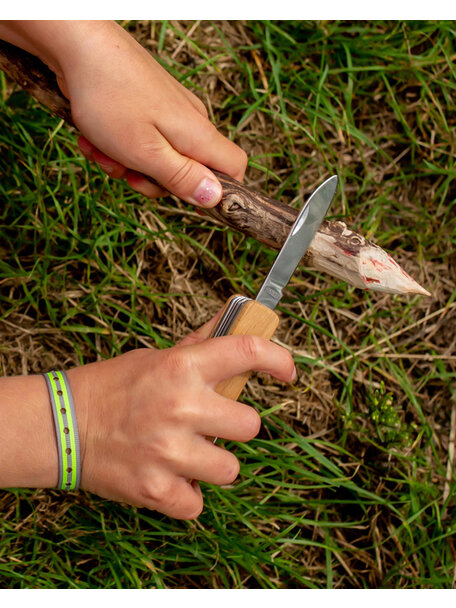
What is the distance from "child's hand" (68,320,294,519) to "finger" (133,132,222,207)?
38 centimetres

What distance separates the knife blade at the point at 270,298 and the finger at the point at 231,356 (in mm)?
40

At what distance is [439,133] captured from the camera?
2.18 metres

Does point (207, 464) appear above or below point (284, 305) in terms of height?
below

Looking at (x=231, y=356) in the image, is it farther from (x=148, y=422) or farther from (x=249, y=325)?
(x=148, y=422)

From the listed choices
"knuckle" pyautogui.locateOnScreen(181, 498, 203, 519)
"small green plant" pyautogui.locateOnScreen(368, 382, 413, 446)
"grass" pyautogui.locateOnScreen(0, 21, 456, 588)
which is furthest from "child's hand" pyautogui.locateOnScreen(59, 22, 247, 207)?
"small green plant" pyautogui.locateOnScreen(368, 382, 413, 446)

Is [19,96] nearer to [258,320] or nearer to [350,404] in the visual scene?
[258,320]

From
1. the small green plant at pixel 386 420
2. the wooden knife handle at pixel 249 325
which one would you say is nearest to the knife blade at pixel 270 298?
the wooden knife handle at pixel 249 325

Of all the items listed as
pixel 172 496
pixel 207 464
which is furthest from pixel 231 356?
pixel 172 496

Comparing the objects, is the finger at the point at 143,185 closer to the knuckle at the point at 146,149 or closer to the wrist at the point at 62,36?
the knuckle at the point at 146,149

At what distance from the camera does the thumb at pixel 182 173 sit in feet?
4.77

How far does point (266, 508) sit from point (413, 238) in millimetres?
1077

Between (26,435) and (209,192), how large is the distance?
0.73m

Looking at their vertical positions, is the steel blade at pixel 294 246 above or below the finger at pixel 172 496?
above

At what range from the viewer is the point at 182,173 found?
1467mm
